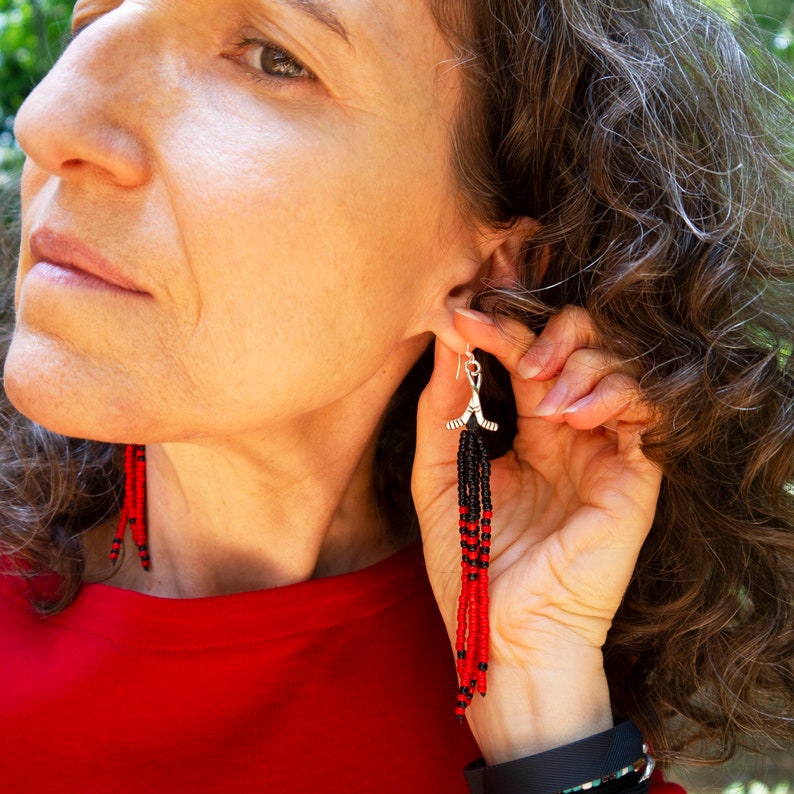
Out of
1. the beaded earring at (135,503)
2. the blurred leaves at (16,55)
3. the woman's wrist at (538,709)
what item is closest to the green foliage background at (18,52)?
the blurred leaves at (16,55)

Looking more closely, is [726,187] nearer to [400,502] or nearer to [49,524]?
[400,502]

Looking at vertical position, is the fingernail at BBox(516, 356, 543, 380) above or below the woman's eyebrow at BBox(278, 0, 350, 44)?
below

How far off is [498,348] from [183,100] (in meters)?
0.76

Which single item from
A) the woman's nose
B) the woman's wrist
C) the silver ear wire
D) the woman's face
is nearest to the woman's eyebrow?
the woman's face

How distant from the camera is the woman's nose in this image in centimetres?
149

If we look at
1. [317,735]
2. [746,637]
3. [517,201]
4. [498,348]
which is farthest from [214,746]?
[517,201]

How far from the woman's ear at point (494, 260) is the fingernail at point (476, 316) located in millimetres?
52

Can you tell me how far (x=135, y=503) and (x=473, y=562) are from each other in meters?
0.76

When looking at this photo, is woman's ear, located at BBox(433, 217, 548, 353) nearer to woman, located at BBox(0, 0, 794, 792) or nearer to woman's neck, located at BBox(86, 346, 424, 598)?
woman, located at BBox(0, 0, 794, 792)

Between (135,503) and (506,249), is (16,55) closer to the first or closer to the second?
(135,503)

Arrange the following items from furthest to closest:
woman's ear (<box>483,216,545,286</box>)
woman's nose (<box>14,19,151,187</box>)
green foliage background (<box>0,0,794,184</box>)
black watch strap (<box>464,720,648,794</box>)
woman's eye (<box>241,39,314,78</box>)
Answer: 1. green foliage background (<box>0,0,794,184</box>)
2. woman's ear (<box>483,216,545,286</box>)
3. black watch strap (<box>464,720,648,794</box>)
4. woman's eye (<box>241,39,314,78</box>)
5. woman's nose (<box>14,19,151,187</box>)

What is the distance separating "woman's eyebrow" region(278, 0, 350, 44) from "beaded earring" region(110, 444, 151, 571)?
0.99m

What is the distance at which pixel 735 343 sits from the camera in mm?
1871

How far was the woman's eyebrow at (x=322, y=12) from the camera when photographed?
5.09ft
